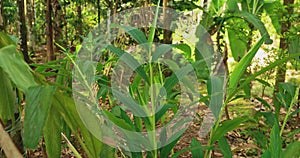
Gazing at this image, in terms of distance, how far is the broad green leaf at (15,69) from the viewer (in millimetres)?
440

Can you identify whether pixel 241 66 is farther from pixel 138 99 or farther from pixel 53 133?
pixel 53 133

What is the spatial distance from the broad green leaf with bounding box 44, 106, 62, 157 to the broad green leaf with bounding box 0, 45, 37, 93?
119 mm

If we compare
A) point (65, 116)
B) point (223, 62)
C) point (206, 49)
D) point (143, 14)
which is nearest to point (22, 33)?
point (143, 14)

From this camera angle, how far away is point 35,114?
0.44 m

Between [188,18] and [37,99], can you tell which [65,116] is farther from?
[188,18]

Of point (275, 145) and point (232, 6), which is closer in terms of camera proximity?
point (275, 145)

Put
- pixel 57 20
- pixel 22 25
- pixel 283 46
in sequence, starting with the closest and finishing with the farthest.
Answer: pixel 283 46
pixel 57 20
pixel 22 25

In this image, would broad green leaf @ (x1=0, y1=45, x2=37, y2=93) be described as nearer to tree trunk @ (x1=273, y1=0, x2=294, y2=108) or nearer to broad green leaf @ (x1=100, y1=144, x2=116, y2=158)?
broad green leaf @ (x1=100, y1=144, x2=116, y2=158)

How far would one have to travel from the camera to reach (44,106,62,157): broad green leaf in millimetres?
603

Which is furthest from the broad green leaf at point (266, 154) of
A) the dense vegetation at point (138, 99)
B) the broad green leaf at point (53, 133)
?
the broad green leaf at point (53, 133)

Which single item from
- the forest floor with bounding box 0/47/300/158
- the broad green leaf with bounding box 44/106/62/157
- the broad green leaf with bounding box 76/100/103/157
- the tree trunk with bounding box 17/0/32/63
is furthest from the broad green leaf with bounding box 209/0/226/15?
the tree trunk with bounding box 17/0/32/63

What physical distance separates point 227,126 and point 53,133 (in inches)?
18.9

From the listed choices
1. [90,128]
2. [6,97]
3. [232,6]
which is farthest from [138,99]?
[232,6]

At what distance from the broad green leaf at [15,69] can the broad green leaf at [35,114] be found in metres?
0.01
